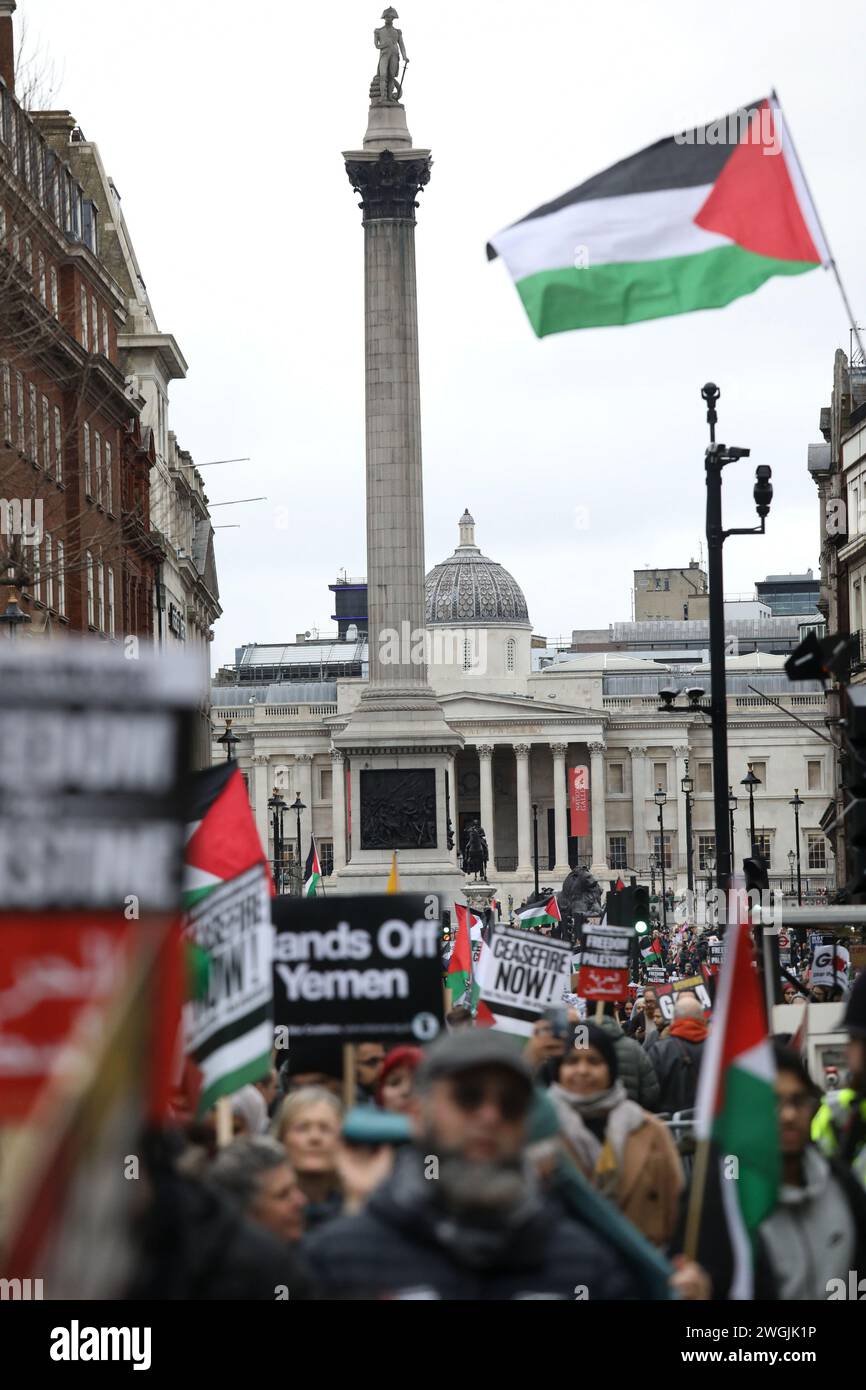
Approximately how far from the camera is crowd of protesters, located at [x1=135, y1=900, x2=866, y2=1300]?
17.7 feet

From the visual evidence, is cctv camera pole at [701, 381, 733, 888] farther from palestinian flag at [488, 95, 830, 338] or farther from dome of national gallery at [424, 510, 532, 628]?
dome of national gallery at [424, 510, 532, 628]

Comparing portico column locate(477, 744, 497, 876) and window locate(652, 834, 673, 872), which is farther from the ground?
portico column locate(477, 744, 497, 876)

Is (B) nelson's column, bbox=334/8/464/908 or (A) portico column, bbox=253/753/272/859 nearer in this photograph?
(B) nelson's column, bbox=334/8/464/908

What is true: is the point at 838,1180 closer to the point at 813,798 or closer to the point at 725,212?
the point at 725,212

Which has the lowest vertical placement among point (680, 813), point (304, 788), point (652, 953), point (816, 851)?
point (652, 953)

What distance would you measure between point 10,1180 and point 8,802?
2.40 ft

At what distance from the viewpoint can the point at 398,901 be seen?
10.5 m

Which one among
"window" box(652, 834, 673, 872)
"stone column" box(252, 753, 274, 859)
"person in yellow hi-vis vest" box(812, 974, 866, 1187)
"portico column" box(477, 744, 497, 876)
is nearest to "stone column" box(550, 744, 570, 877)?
"portico column" box(477, 744, 497, 876)

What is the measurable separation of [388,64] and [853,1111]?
60.1 meters

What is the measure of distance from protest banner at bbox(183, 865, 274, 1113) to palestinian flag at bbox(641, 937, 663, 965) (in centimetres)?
3562

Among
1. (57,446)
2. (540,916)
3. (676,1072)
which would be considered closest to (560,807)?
(540,916)

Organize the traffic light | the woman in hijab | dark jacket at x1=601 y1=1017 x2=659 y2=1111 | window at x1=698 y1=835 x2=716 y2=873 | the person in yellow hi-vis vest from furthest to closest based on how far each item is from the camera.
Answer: window at x1=698 y1=835 x2=716 y2=873 → the traffic light → dark jacket at x1=601 y1=1017 x2=659 y2=1111 → the woman in hijab → the person in yellow hi-vis vest

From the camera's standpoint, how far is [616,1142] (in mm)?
10531

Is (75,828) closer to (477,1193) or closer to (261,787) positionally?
(477,1193)
